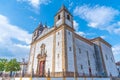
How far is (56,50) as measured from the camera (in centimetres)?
1944

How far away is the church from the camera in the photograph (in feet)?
58.3

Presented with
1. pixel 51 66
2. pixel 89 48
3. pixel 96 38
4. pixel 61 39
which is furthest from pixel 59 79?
pixel 96 38

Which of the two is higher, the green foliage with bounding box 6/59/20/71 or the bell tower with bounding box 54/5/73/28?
the bell tower with bounding box 54/5/73/28

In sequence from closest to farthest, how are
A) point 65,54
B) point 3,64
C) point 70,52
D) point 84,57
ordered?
point 65,54 < point 70,52 < point 84,57 < point 3,64

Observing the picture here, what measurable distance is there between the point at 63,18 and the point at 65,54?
290 inches

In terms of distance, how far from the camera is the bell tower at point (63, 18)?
21.0m

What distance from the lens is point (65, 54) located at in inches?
693

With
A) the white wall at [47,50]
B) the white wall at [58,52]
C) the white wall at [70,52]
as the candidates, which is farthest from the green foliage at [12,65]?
the white wall at [70,52]

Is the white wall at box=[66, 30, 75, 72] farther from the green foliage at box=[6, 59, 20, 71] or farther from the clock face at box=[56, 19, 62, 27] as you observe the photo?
the green foliage at box=[6, 59, 20, 71]

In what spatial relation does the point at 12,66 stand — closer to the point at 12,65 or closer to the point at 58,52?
the point at 12,65

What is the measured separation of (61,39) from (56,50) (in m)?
2.23

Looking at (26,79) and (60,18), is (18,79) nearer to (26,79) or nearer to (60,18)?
(26,79)

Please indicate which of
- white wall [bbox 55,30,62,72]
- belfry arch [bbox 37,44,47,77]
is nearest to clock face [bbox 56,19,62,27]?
white wall [bbox 55,30,62,72]

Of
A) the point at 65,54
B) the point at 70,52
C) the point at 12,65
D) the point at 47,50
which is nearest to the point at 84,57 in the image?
the point at 70,52
